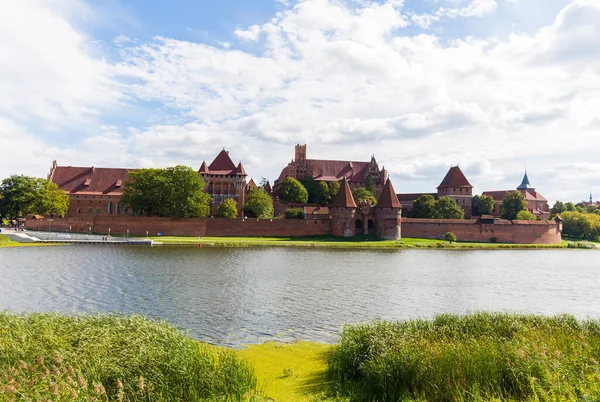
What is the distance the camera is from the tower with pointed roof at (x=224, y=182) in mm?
67875

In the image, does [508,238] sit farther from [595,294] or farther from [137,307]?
[137,307]

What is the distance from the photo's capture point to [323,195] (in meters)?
74.0

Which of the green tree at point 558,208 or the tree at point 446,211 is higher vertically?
the green tree at point 558,208

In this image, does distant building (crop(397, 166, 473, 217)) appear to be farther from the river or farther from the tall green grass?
the tall green grass

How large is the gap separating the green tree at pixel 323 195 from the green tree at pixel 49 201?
34.9 m

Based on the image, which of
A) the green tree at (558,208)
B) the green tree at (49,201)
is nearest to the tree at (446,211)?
the green tree at (558,208)

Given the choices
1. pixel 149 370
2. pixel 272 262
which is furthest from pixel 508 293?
pixel 149 370

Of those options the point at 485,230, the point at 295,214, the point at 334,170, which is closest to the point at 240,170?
the point at 295,214

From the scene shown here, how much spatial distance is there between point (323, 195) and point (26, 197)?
130 ft

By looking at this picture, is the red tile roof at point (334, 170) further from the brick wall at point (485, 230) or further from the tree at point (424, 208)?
the brick wall at point (485, 230)

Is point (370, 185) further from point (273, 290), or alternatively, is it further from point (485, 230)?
point (273, 290)

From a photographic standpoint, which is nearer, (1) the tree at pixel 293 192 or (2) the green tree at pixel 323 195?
(1) the tree at pixel 293 192

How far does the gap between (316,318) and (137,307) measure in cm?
603

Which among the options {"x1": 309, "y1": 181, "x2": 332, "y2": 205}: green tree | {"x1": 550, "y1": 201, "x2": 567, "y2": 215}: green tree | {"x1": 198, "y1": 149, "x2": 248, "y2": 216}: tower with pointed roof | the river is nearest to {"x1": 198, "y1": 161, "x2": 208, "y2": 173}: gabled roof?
{"x1": 198, "y1": 149, "x2": 248, "y2": 216}: tower with pointed roof
